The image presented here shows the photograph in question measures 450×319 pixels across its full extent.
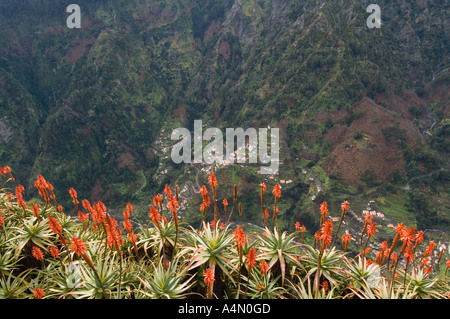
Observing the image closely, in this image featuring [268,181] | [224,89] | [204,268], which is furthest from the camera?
[224,89]

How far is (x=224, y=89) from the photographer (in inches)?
5556

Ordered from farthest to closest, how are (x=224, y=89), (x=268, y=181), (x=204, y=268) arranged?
(x=224, y=89), (x=268, y=181), (x=204, y=268)

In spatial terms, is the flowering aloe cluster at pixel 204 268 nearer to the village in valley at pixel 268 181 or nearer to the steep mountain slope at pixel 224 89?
the village in valley at pixel 268 181

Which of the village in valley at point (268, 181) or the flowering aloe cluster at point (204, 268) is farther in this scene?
the village in valley at point (268, 181)

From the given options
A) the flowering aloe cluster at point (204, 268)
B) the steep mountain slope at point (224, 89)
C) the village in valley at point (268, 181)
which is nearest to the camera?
the flowering aloe cluster at point (204, 268)

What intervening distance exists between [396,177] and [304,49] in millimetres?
64318

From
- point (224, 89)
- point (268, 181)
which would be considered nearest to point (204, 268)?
point (268, 181)

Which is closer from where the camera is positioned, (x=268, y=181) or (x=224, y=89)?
(x=268, y=181)

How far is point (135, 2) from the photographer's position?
569 feet

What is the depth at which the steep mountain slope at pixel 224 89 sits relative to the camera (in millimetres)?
86688

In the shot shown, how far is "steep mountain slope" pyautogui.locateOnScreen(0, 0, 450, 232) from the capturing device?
8669 cm

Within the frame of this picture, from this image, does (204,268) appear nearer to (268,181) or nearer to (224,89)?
(268,181)

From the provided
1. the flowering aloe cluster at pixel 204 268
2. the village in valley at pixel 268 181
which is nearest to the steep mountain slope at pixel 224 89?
the village in valley at pixel 268 181

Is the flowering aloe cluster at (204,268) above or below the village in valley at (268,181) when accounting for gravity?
above
